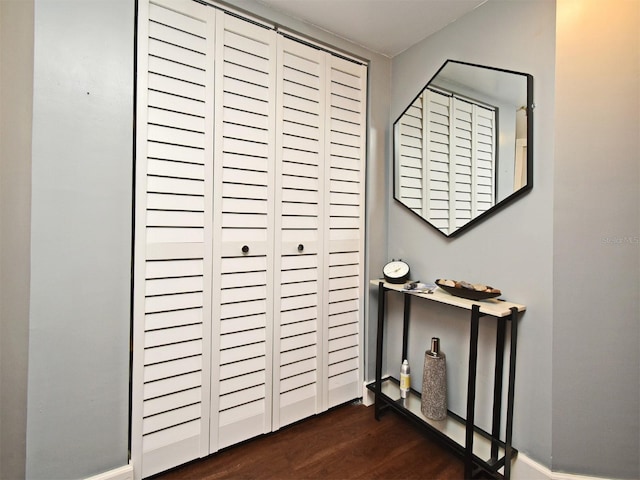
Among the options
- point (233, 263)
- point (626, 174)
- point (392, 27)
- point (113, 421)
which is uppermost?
point (392, 27)

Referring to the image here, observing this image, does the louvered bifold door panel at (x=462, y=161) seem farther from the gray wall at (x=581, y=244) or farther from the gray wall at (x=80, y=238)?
the gray wall at (x=80, y=238)

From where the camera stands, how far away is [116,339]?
3.88 feet

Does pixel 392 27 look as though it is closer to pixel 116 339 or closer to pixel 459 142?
pixel 459 142

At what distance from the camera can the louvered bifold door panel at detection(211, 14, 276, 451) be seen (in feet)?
4.57

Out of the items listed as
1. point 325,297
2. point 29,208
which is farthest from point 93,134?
point 325,297

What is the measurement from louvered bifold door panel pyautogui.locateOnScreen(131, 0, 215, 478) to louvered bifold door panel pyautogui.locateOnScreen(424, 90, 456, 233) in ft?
3.83

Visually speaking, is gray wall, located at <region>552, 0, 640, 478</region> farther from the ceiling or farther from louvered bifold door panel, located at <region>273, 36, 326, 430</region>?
louvered bifold door panel, located at <region>273, 36, 326, 430</region>

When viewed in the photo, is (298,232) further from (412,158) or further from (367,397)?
(367,397)

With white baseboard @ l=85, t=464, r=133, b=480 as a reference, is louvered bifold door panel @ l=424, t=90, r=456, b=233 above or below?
above

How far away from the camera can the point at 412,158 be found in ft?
5.82

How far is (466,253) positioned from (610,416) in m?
0.81

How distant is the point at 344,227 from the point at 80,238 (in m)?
1.25

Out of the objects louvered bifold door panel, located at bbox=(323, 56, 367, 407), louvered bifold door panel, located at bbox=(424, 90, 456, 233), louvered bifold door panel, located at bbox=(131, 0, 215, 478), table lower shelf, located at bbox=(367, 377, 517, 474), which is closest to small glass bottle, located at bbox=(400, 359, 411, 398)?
table lower shelf, located at bbox=(367, 377, 517, 474)

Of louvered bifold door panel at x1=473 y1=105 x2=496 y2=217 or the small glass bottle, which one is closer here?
louvered bifold door panel at x1=473 y1=105 x2=496 y2=217
